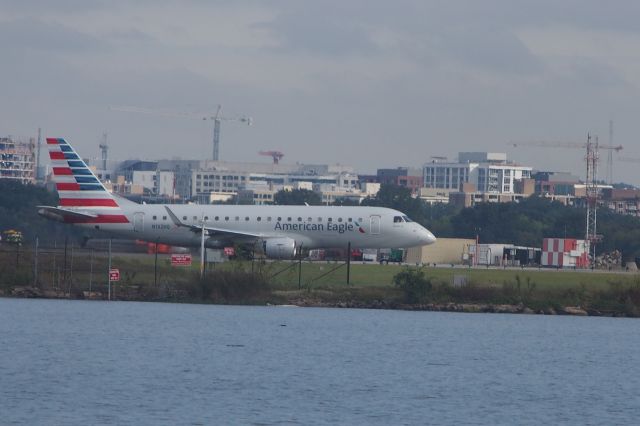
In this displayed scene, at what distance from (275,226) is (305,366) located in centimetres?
4806

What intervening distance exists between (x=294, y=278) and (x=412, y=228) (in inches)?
793

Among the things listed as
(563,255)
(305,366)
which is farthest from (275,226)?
(305,366)

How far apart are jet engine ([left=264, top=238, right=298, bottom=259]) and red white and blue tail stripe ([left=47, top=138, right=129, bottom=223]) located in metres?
10.6

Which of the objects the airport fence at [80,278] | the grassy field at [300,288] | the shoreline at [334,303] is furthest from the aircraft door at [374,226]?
the shoreline at [334,303]

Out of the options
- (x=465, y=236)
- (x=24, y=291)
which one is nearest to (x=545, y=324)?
(x=24, y=291)

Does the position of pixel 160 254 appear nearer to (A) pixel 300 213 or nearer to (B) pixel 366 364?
(A) pixel 300 213

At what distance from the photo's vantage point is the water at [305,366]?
45.1m

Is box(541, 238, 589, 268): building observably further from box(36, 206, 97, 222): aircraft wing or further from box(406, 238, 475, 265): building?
box(36, 206, 97, 222): aircraft wing

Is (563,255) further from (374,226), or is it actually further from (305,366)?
(305,366)

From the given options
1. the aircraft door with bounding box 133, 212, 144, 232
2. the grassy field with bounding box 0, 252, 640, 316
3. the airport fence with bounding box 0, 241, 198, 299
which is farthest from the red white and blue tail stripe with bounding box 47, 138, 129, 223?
the grassy field with bounding box 0, 252, 640, 316

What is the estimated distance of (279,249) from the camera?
100625 millimetres

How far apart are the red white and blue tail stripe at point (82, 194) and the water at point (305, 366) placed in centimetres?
2531

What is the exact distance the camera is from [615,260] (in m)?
141

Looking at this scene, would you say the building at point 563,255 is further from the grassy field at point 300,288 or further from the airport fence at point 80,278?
the airport fence at point 80,278
